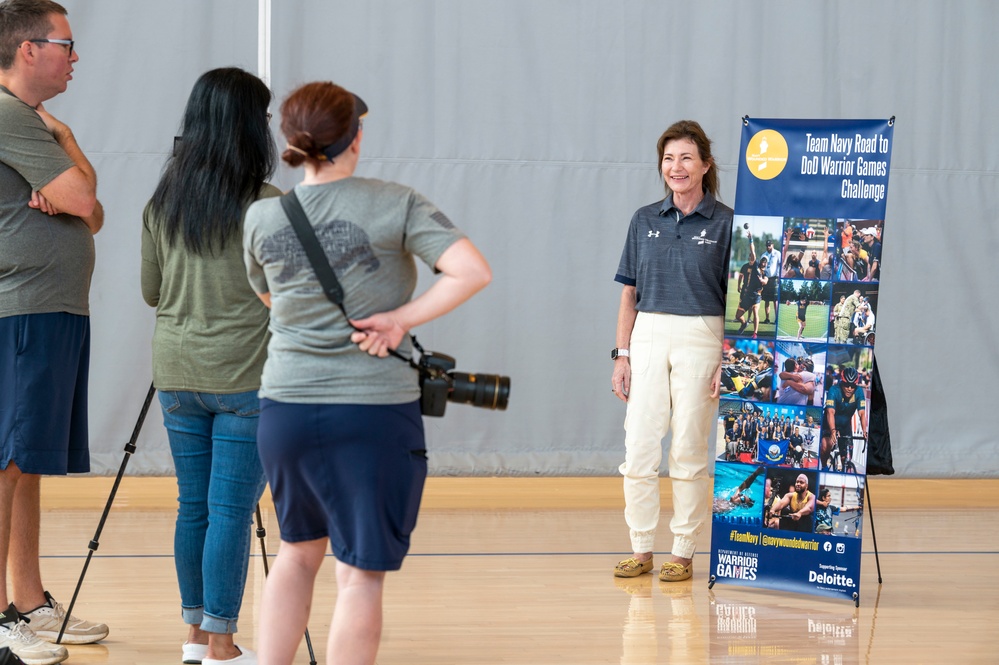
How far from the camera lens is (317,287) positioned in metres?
2.05

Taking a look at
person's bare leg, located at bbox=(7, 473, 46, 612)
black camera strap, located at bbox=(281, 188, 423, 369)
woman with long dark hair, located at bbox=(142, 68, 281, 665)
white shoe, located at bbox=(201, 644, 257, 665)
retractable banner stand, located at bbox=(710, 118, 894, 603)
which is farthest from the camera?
retractable banner stand, located at bbox=(710, 118, 894, 603)

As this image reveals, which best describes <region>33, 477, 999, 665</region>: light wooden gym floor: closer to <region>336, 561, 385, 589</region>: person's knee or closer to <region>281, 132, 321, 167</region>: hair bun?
<region>336, 561, 385, 589</region>: person's knee

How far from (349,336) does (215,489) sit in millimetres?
817

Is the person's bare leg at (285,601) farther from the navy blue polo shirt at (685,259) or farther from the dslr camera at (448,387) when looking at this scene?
the navy blue polo shirt at (685,259)

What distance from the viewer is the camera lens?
7.04 feet

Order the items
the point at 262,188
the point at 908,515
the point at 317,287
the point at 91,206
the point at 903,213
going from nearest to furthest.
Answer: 1. the point at 317,287
2. the point at 262,188
3. the point at 91,206
4. the point at 908,515
5. the point at 903,213

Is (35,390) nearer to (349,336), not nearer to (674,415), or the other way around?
(349,336)

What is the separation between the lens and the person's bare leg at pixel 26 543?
→ 3033mm

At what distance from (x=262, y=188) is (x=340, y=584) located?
3.29ft

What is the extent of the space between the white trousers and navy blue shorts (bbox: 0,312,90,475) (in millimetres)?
1951

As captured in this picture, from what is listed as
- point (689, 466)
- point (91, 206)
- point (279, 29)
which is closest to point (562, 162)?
point (279, 29)

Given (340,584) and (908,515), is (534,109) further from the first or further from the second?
(340,584)

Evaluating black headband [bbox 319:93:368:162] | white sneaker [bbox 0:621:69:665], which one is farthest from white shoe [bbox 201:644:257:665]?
black headband [bbox 319:93:368:162]

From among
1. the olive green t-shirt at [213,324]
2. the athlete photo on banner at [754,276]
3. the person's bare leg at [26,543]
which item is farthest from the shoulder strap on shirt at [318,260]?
the athlete photo on banner at [754,276]
